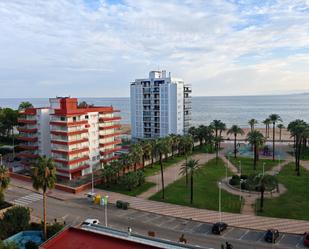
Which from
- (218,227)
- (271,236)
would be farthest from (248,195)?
(271,236)

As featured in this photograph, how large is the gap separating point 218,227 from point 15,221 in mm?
27534

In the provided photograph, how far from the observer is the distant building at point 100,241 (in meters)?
26.6

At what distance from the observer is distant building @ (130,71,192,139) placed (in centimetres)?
11638

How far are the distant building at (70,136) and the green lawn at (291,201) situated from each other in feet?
131

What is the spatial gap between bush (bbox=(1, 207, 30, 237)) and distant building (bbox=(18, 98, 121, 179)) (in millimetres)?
24364

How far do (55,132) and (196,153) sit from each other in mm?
46008

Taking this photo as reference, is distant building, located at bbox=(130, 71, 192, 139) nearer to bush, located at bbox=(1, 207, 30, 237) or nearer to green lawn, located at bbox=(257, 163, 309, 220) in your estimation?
green lawn, located at bbox=(257, 163, 309, 220)

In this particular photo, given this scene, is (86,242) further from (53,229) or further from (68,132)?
(68,132)

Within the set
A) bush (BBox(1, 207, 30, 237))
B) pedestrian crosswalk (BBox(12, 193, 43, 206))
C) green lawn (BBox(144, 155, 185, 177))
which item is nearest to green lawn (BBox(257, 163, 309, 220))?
green lawn (BBox(144, 155, 185, 177))

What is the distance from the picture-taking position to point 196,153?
9869 centimetres

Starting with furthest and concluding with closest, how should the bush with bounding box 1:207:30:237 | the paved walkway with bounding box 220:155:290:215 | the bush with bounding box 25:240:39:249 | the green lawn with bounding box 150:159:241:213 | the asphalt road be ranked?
the green lawn with bounding box 150:159:241:213
the paved walkway with bounding box 220:155:290:215
the bush with bounding box 1:207:30:237
the asphalt road
the bush with bounding box 25:240:39:249

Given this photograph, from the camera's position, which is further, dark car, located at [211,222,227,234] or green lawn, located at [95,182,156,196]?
green lawn, located at [95,182,156,196]

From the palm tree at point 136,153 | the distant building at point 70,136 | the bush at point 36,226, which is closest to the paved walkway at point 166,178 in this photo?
the palm tree at point 136,153

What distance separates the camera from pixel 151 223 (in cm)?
4712
